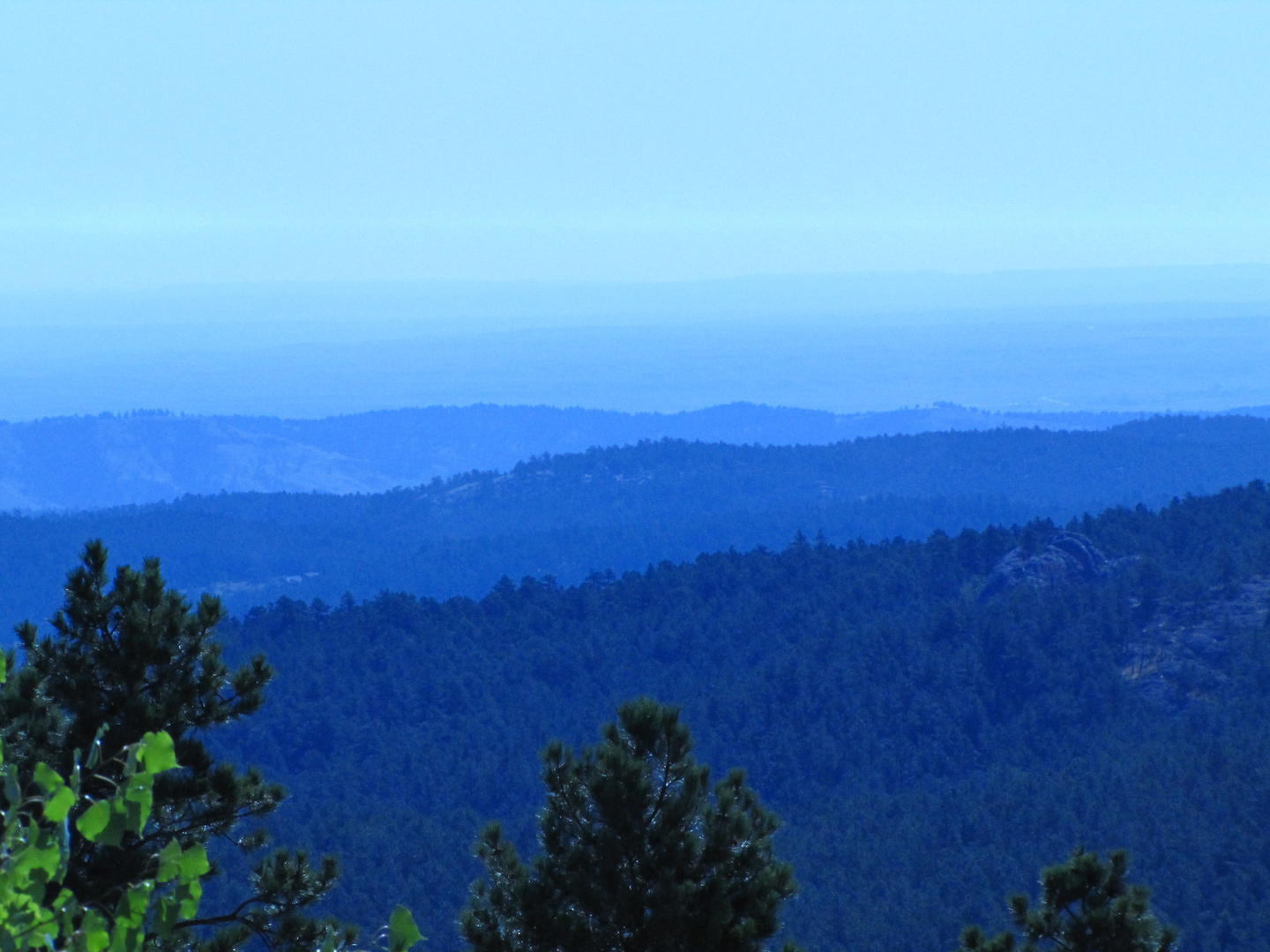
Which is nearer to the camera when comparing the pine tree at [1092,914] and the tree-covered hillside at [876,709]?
the pine tree at [1092,914]

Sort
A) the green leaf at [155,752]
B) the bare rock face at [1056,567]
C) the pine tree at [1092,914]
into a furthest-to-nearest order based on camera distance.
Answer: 1. the bare rock face at [1056,567]
2. the pine tree at [1092,914]
3. the green leaf at [155,752]

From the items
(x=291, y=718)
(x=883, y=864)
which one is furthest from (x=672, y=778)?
(x=291, y=718)

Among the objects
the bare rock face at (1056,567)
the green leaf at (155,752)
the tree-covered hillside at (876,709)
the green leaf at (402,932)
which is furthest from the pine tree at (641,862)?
the bare rock face at (1056,567)

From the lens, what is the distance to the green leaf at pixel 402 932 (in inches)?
225

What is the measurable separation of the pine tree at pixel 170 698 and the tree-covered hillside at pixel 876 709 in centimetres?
4215

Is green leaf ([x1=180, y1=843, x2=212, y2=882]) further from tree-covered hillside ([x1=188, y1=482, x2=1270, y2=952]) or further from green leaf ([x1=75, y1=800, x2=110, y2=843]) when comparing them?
tree-covered hillside ([x1=188, y1=482, x2=1270, y2=952])

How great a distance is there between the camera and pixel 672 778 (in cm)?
1733

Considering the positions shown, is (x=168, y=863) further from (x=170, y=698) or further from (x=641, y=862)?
(x=170, y=698)

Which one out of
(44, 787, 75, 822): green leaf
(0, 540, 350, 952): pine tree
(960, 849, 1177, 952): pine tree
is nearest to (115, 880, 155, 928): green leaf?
(44, 787, 75, 822): green leaf

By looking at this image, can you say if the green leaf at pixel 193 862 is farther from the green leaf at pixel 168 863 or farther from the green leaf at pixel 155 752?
the green leaf at pixel 155 752

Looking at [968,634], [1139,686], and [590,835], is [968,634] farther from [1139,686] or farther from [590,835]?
[590,835]

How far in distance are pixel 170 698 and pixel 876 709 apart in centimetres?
7735

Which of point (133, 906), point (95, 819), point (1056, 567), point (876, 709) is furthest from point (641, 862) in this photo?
point (1056, 567)

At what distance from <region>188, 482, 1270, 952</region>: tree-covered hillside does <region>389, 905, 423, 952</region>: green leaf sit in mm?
53840
